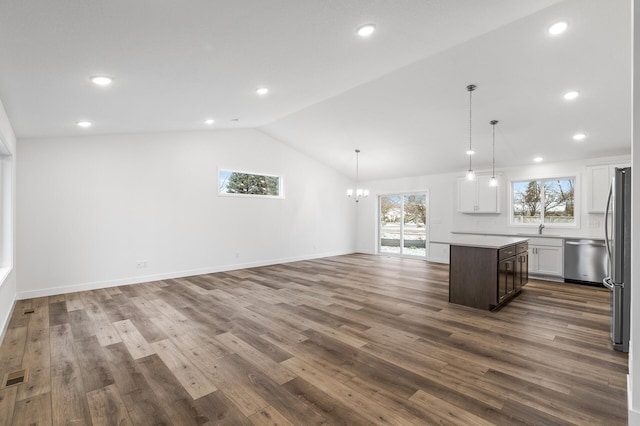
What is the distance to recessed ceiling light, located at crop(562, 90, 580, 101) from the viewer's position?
4257 mm

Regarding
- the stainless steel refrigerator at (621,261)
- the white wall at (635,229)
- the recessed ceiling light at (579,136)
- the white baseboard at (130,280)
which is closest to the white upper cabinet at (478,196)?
the recessed ceiling light at (579,136)

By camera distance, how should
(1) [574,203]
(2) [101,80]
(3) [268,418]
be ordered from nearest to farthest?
(3) [268,418] → (2) [101,80] → (1) [574,203]

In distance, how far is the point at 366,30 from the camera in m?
2.84

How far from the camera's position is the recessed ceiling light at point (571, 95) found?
4.26 meters

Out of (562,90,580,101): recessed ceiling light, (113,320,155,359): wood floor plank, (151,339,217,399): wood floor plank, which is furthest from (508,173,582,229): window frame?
(113,320,155,359): wood floor plank

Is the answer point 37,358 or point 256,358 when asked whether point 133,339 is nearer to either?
point 37,358

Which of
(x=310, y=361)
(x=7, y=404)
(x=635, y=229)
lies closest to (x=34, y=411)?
(x=7, y=404)

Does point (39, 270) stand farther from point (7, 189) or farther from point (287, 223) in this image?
point (287, 223)

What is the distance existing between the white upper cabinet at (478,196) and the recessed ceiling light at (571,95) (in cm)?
286

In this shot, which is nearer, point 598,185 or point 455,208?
point 598,185

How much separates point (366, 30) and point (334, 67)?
868 millimetres

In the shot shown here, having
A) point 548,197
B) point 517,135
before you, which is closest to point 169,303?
point 517,135

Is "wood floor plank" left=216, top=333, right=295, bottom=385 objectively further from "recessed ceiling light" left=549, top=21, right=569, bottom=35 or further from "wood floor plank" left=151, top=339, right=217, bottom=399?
"recessed ceiling light" left=549, top=21, right=569, bottom=35

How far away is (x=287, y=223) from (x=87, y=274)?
169 inches
